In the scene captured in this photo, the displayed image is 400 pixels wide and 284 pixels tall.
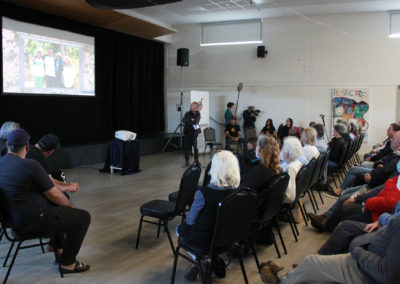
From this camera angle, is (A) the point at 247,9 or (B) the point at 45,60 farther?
(A) the point at 247,9

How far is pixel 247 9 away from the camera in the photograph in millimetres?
10398

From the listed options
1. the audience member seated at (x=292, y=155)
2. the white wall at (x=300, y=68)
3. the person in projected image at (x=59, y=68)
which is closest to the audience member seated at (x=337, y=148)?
the audience member seated at (x=292, y=155)

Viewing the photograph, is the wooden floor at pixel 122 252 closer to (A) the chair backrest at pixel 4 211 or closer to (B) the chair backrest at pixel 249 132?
(A) the chair backrest at pixel 4 211

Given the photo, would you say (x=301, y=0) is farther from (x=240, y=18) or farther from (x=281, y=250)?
(x=281, y=250)

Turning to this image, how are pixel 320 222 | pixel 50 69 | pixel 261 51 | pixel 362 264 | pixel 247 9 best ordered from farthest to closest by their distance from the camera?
pixel 261 51 < pixel 247 9 < pixel 50 69 < pixel 320 222 < pixel 362 264

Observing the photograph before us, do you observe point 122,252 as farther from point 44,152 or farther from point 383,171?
point 383,171

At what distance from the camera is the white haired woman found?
97.5 inches

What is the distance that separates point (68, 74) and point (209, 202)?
767 cm

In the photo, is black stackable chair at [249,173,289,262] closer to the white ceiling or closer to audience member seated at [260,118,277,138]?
the white ceiling

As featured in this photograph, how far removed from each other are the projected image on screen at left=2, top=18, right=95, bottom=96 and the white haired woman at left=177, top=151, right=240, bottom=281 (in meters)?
6.83

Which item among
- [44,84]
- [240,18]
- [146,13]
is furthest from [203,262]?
[240,18]

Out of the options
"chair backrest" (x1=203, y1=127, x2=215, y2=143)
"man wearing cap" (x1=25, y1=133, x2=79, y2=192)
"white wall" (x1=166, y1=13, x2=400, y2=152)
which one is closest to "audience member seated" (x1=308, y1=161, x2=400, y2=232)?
"man wearing cap" (x1=25, y1=133, x2=79, y2=192)

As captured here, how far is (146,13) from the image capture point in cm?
1067

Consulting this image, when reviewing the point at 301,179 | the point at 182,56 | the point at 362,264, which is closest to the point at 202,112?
the point at 182,56
